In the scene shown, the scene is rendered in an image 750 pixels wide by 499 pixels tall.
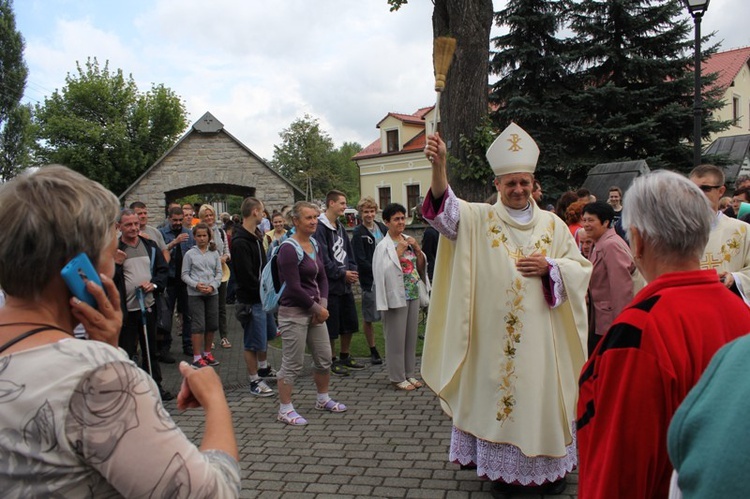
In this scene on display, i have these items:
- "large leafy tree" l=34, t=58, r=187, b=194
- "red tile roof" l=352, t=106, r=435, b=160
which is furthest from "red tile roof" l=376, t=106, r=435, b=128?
"large leafy tree" l=34, t=58, r=187, b=194

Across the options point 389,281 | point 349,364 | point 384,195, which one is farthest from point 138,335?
point 384,195

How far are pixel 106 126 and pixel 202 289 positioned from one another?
35631 millimetres

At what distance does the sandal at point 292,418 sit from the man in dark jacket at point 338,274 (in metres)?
1.73

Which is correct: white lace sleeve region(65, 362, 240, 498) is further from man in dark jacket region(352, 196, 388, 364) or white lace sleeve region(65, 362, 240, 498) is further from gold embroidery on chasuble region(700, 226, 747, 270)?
man in dark jacket region(352, 196, 388, 364)

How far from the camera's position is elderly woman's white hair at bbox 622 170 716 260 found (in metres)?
1.86

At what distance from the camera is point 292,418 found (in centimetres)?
568

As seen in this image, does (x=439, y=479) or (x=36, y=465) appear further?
(x=439, y=479)

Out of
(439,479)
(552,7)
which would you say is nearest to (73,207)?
(439,479)

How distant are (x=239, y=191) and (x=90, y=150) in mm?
23152

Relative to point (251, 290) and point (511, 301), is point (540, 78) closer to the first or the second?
point (251, 290)

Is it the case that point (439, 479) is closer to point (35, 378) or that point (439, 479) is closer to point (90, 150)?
point (35, 378)

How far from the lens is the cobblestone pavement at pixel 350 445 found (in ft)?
A: 13.7

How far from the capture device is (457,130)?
29.7 ft

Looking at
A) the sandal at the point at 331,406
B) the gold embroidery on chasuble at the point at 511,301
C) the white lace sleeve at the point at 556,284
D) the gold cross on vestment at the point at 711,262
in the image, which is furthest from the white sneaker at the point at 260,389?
the gold cross on vestment at the point at 711,262
